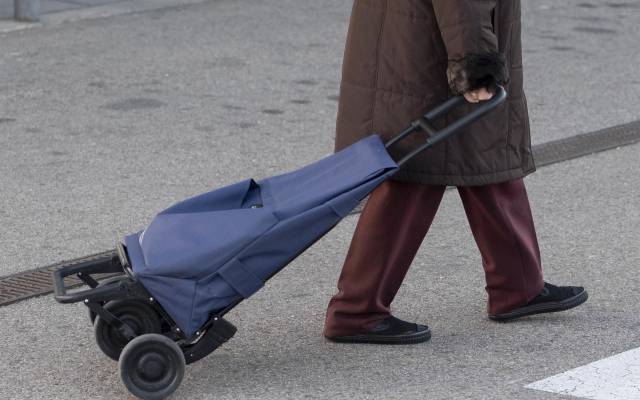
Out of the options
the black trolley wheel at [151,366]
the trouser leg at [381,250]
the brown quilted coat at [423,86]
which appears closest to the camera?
the black trolley wheel at [151,366]

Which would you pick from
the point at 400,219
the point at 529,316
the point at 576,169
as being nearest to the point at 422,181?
the point at 400,219

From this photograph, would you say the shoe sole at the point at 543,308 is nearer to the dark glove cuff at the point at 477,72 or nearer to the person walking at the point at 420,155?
the person walking at the point at 420,155

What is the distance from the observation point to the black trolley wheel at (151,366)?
4051 millimetres

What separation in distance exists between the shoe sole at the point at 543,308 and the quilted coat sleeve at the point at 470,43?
38.0 inches

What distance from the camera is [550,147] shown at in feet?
24.3

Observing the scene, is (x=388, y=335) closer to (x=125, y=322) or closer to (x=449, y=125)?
(x=449, y=125)

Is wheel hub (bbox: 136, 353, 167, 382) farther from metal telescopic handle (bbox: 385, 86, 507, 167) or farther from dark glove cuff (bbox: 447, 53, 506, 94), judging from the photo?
dark glove cuff (bbox: 447, 53, 506, 94)

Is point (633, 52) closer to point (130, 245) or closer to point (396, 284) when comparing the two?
point (396, 284)

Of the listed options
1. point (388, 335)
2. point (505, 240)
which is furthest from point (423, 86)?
point (388, 335)

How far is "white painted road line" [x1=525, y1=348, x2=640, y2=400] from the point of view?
4.22m

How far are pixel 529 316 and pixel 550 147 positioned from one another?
264 cm

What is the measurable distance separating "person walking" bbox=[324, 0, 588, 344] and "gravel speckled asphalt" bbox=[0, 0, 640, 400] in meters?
0.19

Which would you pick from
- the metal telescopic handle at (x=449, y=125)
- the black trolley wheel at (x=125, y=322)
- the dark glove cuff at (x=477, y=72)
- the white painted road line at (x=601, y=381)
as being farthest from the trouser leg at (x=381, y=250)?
the black trolley wheel at (x=125, y=322)

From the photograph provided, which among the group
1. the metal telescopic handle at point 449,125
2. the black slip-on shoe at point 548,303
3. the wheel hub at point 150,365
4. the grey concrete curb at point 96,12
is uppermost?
the metal telescopic handle at point 449,125
